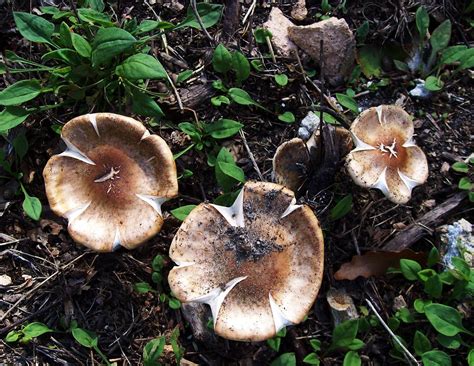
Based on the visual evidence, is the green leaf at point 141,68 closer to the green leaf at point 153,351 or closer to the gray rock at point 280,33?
the gray rock at point 280,33

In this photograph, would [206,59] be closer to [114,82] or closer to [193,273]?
[114,82]

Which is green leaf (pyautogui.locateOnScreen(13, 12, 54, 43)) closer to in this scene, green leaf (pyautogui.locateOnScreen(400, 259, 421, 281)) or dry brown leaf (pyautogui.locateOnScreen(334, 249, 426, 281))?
dry brown leaf (pyautogui.locateOnScreen(334, 249, 426, 281))

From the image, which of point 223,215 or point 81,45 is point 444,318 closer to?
point 223,215

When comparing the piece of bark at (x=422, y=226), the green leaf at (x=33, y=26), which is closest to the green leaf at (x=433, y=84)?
the piece of bark at (x=422, y=226)

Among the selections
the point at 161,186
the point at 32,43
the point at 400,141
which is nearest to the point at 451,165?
the point at 400,141

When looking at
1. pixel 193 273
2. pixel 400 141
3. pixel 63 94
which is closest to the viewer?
pixel 193 273

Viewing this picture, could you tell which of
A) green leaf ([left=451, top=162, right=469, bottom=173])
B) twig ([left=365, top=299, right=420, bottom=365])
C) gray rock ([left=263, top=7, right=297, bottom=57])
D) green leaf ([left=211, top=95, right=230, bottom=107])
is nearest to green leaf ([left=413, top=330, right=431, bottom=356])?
twig ([left=365, top=299, right=420, bottom=365])

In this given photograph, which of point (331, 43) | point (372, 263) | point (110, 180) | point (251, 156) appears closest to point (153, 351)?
point (110, 180)
